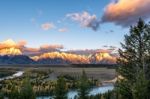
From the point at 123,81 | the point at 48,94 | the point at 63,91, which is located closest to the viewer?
the point at 123,81

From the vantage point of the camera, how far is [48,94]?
184500mm

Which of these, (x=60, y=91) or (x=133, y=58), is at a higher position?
(x=133, y=58)

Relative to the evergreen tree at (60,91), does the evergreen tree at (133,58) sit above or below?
above

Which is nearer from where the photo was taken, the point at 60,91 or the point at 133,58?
the point at 133,58

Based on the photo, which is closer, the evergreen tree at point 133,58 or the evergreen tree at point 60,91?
the evergreen tree at point 133,58

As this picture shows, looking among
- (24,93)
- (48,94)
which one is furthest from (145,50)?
(48,94)

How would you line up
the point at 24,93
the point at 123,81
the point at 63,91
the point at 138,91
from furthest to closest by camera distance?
the point at 24,93, the point at 63,91, the point at 123,81, the point at 138,91

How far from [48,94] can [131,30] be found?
14364cm

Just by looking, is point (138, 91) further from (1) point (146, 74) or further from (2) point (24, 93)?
(2) point (24, 93)

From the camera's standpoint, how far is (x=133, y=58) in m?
45.2

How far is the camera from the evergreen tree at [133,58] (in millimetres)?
44094

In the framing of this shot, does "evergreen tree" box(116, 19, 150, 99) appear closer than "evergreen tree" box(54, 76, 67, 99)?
Yes

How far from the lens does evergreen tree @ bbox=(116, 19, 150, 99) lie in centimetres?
4409

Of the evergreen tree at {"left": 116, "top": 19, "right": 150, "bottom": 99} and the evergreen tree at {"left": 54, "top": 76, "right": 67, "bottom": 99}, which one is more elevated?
the evergreen tree at {"left": 116, "top": 19, "right": 150, "bottom": 99}
